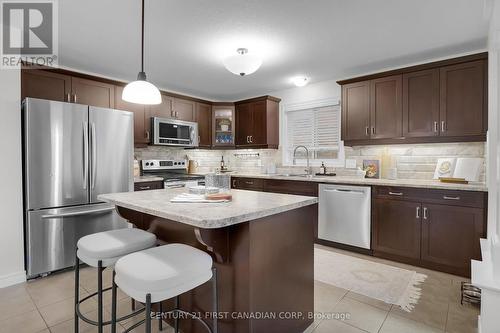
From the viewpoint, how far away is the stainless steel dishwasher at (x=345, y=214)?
3.26 metres

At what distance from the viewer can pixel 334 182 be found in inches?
137

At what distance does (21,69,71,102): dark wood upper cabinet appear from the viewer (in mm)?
3055

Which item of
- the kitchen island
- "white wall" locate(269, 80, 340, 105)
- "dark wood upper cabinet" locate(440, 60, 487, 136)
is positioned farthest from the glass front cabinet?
the kitchen island

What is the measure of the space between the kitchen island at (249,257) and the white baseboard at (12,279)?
1657 millimetres

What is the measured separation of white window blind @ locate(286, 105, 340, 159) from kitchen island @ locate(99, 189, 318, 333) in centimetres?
274

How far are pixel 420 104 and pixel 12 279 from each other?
4645mm

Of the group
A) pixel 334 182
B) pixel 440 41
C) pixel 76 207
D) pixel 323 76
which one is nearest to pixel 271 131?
pixel 323 76

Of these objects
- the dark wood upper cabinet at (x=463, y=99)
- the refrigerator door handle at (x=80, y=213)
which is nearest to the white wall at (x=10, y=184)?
the refrigerator door handle at (x=80, y=213)

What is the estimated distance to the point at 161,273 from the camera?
1204mm

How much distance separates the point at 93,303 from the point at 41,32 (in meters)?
2.54

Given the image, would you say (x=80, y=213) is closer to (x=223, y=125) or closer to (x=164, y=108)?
(x=164, y=108)

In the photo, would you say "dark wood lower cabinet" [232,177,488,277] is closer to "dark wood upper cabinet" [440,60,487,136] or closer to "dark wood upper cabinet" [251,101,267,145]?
"dark wood upper cabinet" [440,60,487,136]

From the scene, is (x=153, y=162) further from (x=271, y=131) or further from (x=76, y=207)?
(x=271, y=131)

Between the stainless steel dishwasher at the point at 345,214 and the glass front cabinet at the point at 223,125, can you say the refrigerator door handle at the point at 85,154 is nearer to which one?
the glass front cabinet at the point at 223,125
